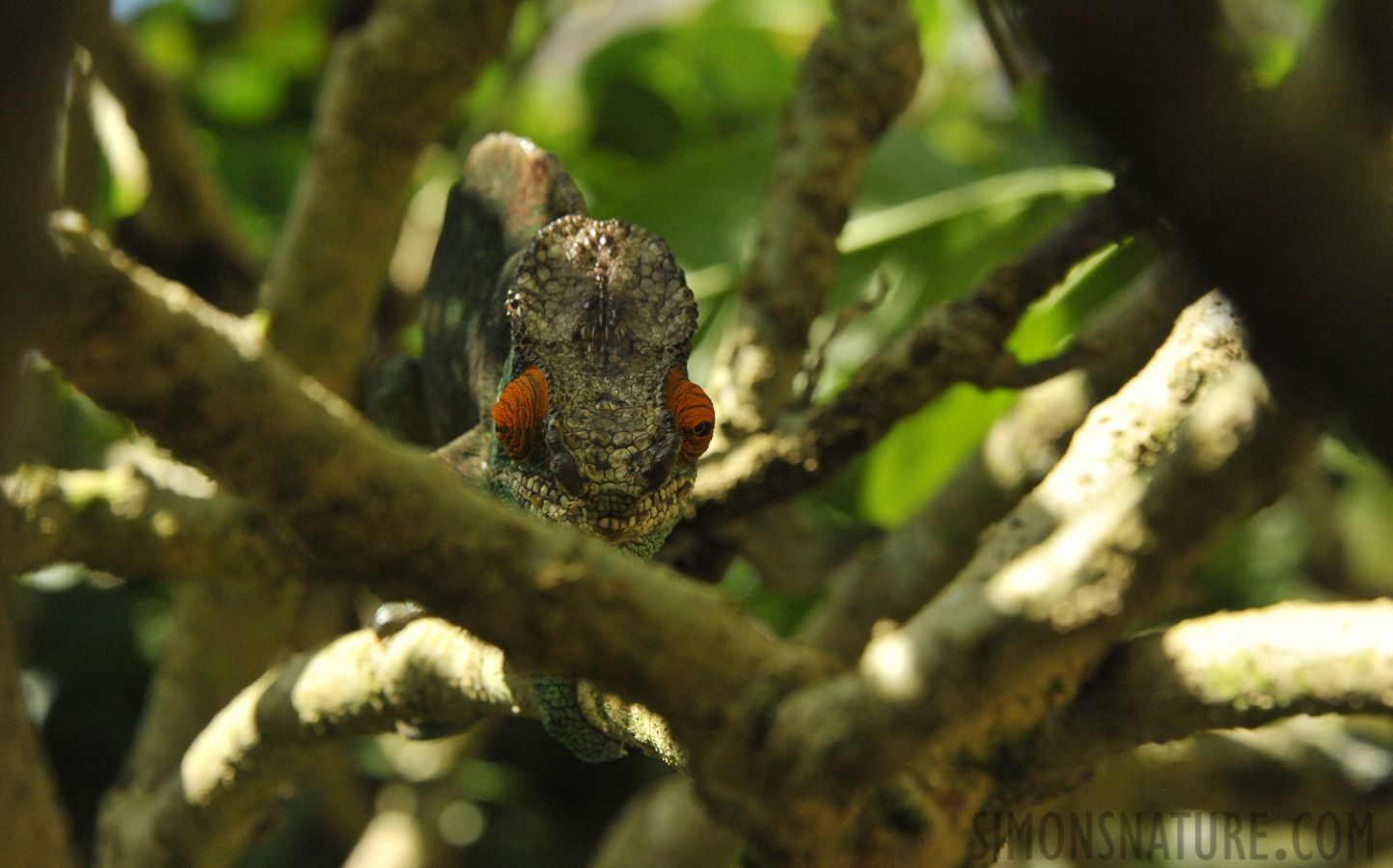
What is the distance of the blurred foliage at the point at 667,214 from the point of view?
255 cm

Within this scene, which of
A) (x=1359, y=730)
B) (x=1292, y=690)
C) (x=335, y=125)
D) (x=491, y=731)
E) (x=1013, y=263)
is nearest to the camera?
(x=1292, y=690)

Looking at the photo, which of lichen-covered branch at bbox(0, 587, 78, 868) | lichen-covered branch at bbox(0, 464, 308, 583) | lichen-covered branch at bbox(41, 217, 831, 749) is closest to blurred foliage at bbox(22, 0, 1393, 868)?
lichen-covered branch at bbox(0, 464, 308, 583)

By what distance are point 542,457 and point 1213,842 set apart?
256 centimetres

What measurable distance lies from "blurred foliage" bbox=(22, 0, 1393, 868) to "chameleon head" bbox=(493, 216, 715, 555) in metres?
0.96

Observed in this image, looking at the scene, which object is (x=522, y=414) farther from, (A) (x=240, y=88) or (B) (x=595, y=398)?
(A) (x=240, y=88)

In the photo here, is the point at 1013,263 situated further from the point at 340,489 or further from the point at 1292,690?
the point at 340,489

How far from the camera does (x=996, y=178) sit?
8.63ft

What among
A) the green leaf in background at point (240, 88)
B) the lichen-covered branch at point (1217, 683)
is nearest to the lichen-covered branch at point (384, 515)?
the lichen-covered branch at point (1217, 683)

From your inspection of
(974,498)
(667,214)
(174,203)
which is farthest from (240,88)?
(974,498)

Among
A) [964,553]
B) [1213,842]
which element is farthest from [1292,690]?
[1213,842]

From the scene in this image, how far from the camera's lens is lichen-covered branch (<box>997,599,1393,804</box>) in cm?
92

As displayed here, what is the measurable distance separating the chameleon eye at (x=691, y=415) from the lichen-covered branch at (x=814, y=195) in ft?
2.02

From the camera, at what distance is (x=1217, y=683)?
3.26 ft

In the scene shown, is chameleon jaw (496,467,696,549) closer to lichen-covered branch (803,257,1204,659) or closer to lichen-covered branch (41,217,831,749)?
lichen-covered branch (41,217,831,749)
